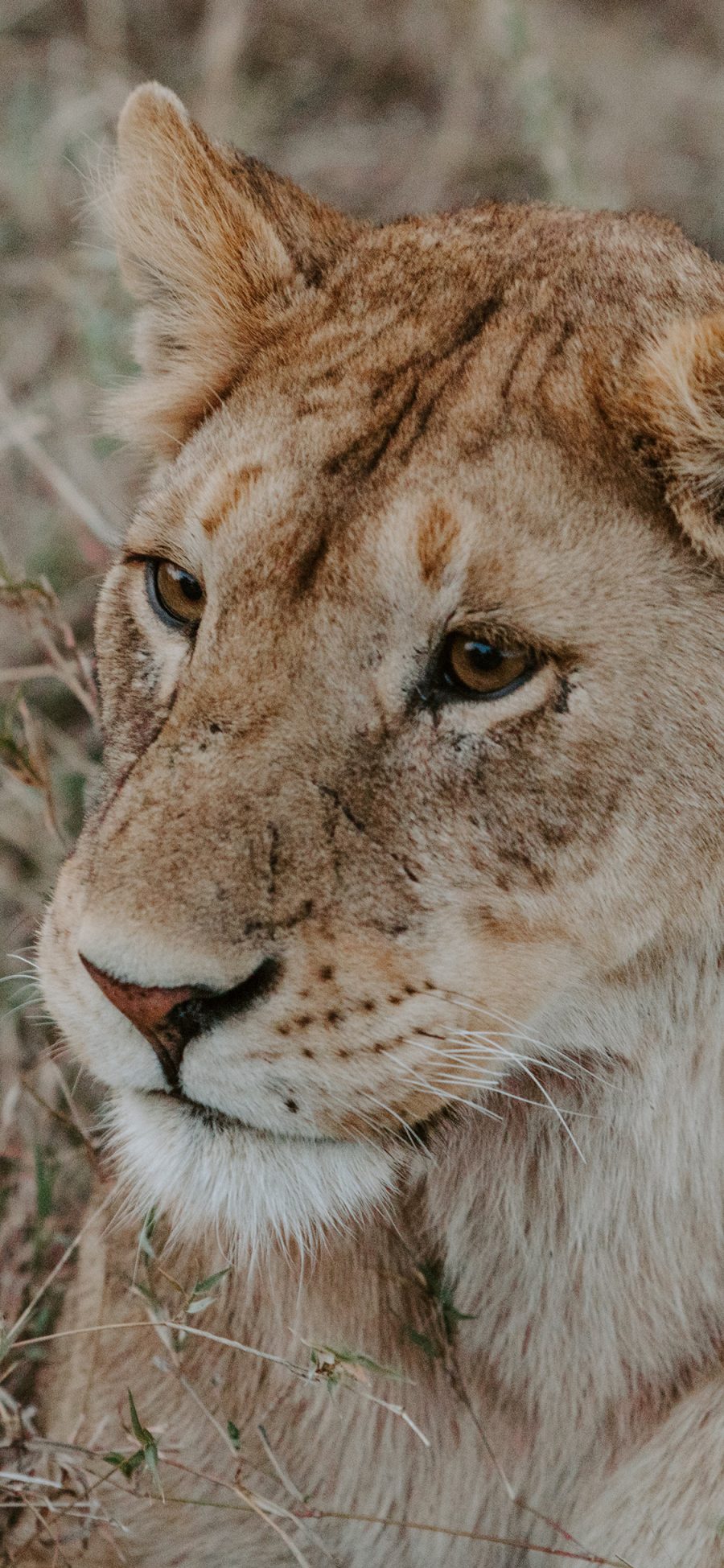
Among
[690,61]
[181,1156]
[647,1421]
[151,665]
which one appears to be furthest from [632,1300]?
[690,61]

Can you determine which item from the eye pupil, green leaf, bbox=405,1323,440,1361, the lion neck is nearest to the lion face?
the eye pupil

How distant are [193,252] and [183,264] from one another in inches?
1.3

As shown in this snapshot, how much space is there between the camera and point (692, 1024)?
257 centimetres

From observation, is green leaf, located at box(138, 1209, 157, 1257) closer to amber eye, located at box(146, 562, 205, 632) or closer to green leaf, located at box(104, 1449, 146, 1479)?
green leaf, located at box(104, 1449, 146, 1479)

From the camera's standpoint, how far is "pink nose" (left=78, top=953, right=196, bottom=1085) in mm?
2158

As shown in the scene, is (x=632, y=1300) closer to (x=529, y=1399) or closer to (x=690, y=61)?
(x=529, y=1399)

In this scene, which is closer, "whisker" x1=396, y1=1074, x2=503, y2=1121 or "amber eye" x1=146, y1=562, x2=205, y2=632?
"whisker" x1=396, y1=1074, x2=503, y2=1121

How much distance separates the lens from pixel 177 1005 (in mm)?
2168

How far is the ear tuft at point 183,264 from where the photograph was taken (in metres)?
2.85

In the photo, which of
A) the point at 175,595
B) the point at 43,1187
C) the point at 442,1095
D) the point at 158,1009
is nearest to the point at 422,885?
the point at 442,1095

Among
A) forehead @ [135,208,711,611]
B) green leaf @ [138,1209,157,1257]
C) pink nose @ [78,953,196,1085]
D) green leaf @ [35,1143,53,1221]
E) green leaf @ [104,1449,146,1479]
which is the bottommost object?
green leaf @ [104,1449,146,1479]

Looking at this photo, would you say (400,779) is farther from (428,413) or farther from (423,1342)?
(423,1342)

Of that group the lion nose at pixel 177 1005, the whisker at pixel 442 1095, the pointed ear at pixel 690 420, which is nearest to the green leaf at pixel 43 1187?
the whisker at pixel 442 1095

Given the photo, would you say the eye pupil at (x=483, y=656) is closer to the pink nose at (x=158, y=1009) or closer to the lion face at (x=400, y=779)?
the lion face at (x=400, y=779)
